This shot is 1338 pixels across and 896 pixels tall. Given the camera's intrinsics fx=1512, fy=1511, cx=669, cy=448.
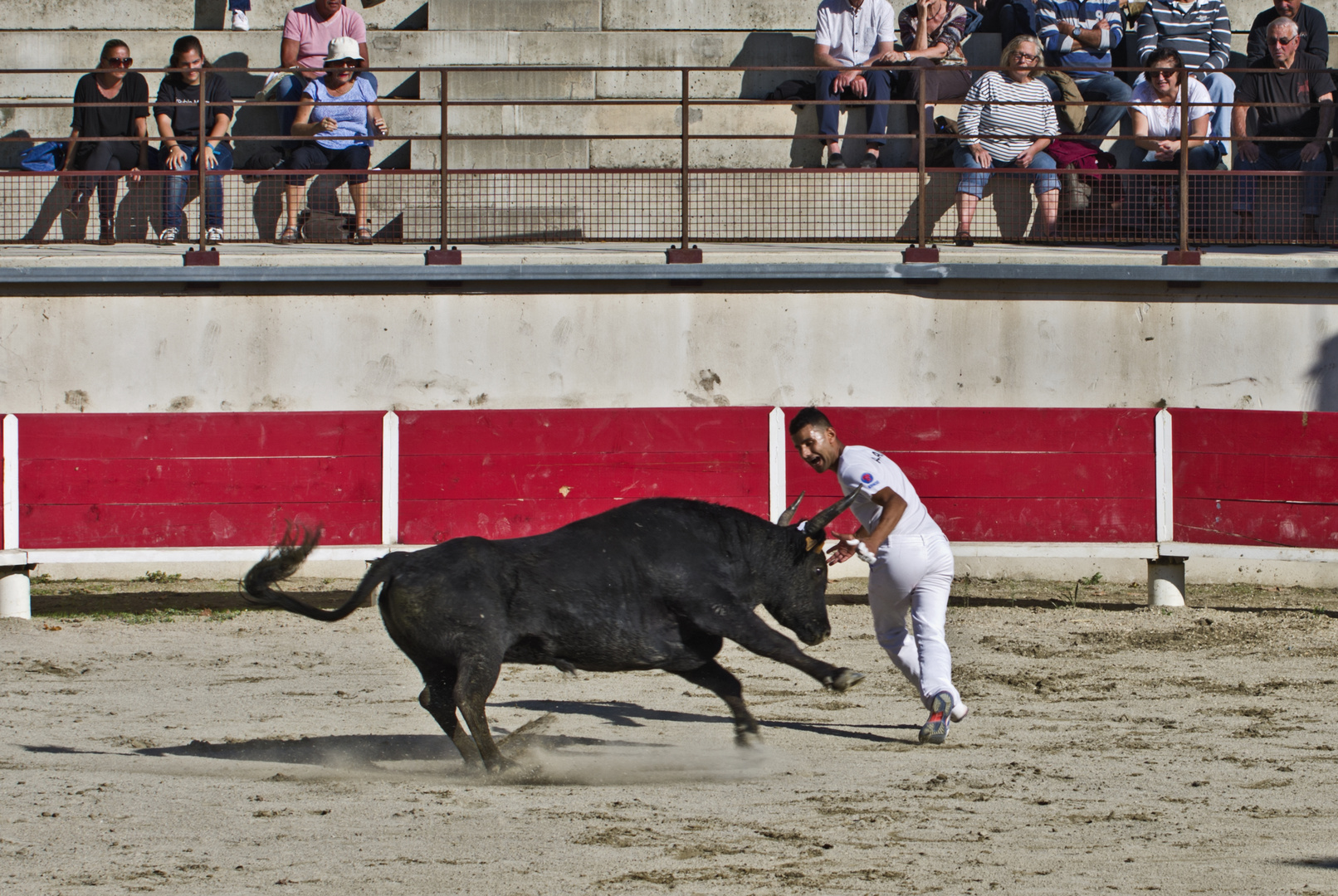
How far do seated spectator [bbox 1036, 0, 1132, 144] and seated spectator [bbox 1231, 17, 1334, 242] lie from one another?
0.95 m

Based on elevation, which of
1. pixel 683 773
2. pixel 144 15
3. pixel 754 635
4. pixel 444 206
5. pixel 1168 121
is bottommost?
pixel 683 773

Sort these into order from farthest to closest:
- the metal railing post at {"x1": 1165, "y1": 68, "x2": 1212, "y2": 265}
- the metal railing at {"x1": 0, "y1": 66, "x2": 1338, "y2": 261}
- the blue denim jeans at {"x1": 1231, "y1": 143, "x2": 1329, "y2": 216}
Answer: the blue denim jeans at {"x1": 1231, "y1": 143, "x2": 1329, "y2": 216}, the metal railing at {"x1": 0, "y1": 66, "x2": 1338, "y2": 261}, the metal railing post at {"x1": 1165, "y1": 68, "x2": 1212, "y2": 265}

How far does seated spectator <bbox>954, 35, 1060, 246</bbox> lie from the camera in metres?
10.6

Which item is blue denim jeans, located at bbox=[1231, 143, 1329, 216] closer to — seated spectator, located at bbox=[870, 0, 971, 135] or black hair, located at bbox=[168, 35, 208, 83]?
seated spectator, located at bbox=[870, 0, 971, 135]

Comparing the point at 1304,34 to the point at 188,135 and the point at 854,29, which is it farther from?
the point at 188,135

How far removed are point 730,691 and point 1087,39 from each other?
8.03 metres

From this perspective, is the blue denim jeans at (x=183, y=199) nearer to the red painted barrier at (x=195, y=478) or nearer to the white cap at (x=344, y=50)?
the white cap at (x=344, y=50)

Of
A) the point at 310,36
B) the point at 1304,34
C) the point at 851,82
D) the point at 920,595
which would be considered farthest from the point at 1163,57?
the point at 920,595

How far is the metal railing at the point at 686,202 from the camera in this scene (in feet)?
33.9

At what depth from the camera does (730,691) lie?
541cm

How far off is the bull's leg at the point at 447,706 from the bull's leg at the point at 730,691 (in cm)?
79

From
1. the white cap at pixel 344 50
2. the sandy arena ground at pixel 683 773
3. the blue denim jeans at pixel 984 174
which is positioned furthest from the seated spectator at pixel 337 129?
the blue denim jeans at pixel 984 174

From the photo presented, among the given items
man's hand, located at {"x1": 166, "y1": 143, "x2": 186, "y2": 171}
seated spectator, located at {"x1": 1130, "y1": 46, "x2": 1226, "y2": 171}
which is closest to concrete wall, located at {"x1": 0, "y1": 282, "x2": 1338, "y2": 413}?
man's hand, located at {"x1": 166, "y1": 143, "x2": 186, "y2": 171}

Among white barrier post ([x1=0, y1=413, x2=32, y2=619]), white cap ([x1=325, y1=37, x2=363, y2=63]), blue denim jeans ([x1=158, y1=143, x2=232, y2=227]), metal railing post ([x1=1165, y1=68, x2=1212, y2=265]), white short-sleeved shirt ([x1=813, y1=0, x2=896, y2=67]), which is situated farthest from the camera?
white short-sleeved shirt ([x1=813, y1=0, x2=896, y2=67])
